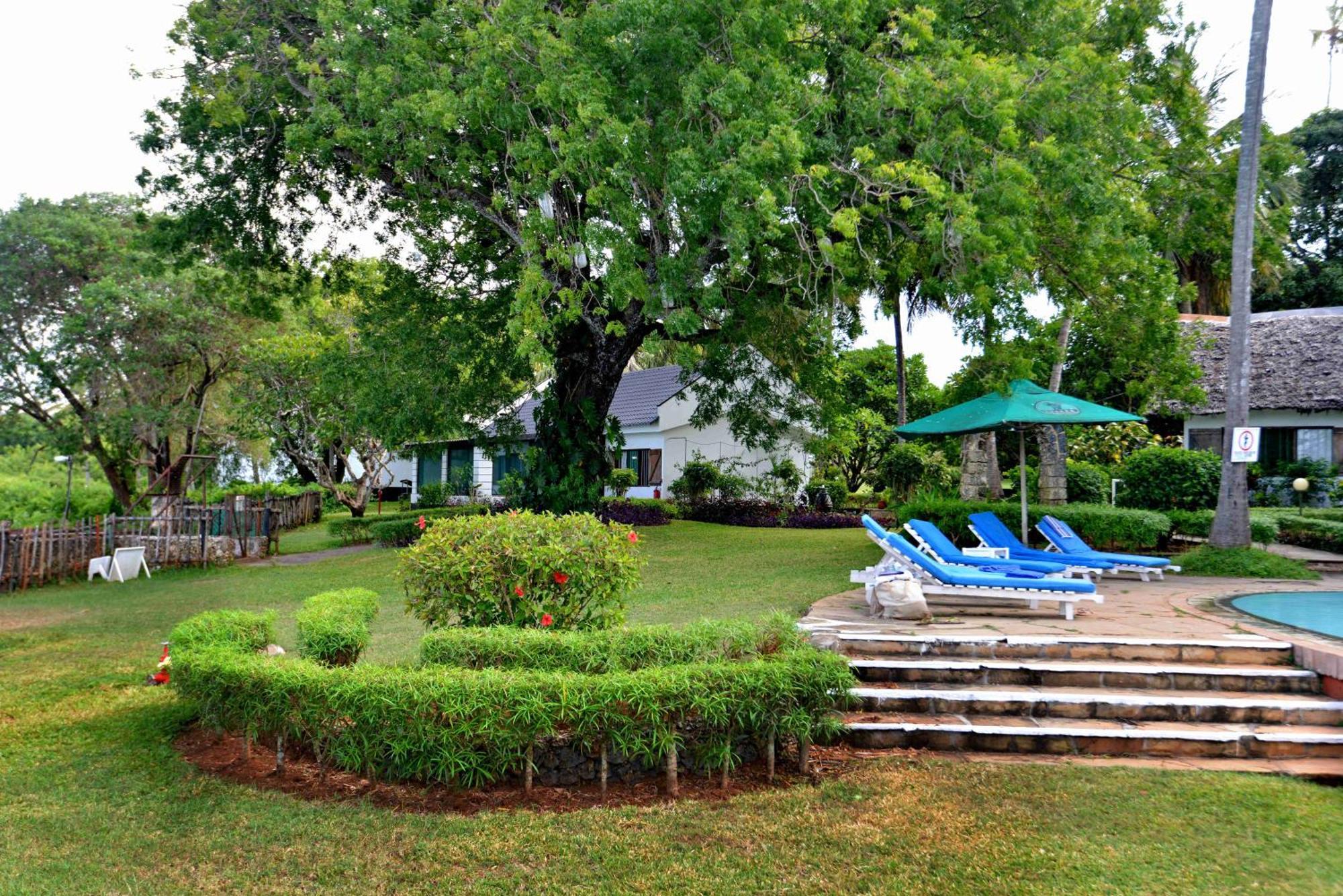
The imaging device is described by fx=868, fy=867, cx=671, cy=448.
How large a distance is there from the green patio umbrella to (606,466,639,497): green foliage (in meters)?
14.4

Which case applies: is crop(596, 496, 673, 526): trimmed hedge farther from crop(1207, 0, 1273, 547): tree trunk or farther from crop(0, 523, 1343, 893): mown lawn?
crop(0, 523, 1343, 893): mown lawn

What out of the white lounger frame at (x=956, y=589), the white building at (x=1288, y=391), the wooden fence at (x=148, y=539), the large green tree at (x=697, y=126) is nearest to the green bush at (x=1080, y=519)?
the large green tree at (x=697, y=126)

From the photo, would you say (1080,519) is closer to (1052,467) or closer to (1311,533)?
(1052,467)

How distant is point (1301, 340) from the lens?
23.2 meters

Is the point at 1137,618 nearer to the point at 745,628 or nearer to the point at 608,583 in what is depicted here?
the point at 745,628

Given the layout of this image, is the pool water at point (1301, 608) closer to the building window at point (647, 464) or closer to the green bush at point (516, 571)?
the green bush at point (516, 571)

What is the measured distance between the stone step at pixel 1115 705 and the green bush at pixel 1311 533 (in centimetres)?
1004

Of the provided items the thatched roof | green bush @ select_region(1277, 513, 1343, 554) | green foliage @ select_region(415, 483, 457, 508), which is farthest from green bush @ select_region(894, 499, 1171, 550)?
green foliage @ select_region(415, 483, 457, 508)

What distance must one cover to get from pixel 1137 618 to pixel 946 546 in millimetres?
1972

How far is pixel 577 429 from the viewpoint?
1738 centimetres

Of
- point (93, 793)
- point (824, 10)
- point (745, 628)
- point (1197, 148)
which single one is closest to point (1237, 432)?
point (1197, 148)

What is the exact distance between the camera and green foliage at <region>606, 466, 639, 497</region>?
26.9m

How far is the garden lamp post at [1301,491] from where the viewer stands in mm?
17828

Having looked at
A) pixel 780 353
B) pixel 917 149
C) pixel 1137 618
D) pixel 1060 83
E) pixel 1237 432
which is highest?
pixel 1060 83
